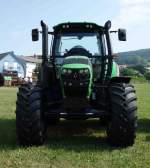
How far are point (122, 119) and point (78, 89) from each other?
116cm

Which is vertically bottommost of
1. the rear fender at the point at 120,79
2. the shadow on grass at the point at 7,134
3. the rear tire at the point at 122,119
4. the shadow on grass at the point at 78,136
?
the shadow on grass at the point at 78,136

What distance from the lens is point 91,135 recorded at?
10727 mm

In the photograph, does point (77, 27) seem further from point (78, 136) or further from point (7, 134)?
point (7, 134)

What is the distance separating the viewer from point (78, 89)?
9617 millimetres

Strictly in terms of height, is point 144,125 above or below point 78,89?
below

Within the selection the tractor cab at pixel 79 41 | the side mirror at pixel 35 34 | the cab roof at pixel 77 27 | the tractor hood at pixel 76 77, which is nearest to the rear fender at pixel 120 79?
the tractor cab at pixel 79 41

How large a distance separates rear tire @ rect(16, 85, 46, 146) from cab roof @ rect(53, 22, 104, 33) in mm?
2200

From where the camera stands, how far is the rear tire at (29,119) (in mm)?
8938

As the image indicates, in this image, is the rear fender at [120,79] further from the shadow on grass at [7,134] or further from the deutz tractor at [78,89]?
the shadow on grass at [7,134]

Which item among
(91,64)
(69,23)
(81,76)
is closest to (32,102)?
(81,76)

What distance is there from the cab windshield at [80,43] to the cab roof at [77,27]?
0.12 m

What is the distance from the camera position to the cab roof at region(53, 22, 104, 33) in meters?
10.8

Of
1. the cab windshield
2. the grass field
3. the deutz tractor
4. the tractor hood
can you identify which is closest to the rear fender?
the deutz tractor

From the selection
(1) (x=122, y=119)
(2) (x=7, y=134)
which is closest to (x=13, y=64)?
(2) (x=7, y=134)
